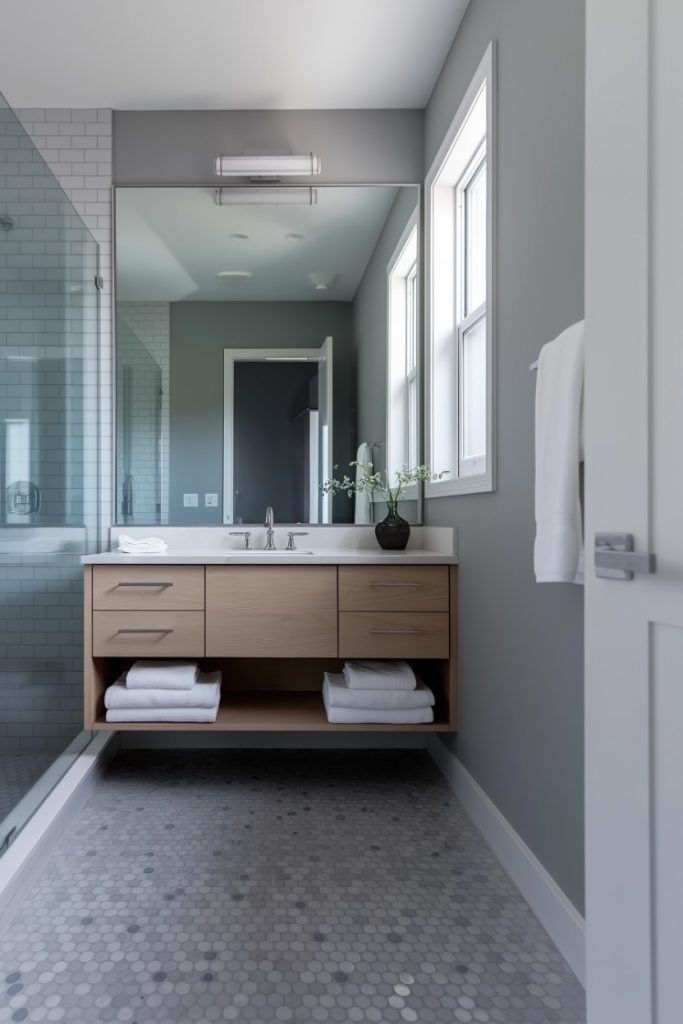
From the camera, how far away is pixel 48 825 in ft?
6.02

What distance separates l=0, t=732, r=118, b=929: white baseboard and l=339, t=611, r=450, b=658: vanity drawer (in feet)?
3.17

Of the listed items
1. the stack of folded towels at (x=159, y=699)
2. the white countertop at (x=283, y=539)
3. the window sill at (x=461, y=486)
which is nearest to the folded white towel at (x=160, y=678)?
the stack of folded towels at (x=159, y=699)

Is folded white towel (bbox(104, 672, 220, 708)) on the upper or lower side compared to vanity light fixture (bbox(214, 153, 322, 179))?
lower

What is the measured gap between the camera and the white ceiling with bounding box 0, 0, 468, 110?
7.04 feet

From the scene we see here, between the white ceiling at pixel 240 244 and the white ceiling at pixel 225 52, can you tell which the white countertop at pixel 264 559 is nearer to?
the white ceiling at pixel 240 244

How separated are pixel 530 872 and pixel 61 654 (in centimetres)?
165

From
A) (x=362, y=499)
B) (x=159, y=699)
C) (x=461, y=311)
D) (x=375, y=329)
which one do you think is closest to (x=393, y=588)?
(x=362, y=499)

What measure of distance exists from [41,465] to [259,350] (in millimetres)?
1037

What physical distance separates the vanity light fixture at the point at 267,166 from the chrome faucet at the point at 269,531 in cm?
136

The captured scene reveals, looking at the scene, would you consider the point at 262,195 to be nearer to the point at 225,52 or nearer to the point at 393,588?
the point at 225,52

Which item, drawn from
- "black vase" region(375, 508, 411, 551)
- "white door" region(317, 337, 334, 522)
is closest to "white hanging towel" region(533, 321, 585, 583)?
"black vase" region(375, 508, 411, 551)

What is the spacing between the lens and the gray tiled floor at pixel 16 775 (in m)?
1.73

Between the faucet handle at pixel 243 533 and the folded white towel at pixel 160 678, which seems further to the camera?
the faucet handle at pixel 243 533

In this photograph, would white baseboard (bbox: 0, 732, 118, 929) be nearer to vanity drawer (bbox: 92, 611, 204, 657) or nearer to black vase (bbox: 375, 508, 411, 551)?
vanity drawer (bbox: 92, 611, 204, 657)
